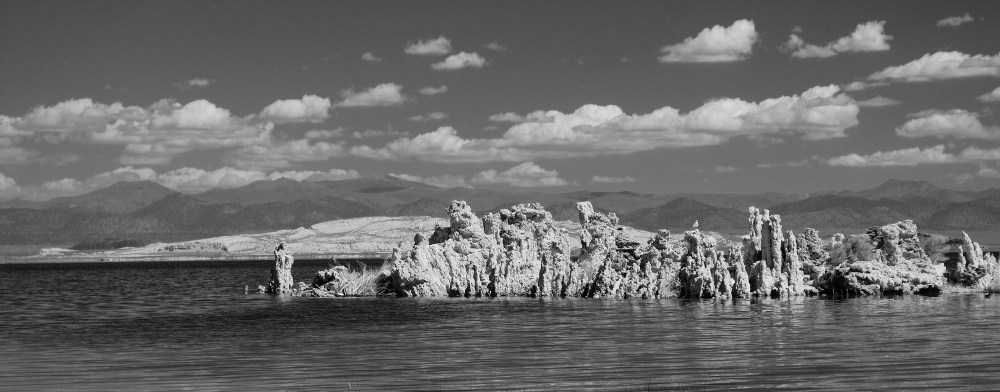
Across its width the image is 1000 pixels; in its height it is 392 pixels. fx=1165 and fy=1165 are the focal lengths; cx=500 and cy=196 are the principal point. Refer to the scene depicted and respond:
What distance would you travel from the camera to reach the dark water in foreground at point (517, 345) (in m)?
28.4

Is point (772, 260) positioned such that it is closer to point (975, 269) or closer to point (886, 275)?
point (886, 275)

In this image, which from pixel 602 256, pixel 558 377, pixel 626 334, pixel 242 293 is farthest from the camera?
pixel 242 293

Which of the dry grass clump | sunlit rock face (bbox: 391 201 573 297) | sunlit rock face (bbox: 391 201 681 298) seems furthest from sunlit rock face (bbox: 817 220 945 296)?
the dry grass clump

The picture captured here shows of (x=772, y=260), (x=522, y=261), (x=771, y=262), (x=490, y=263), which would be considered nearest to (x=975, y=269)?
(x=771, y=262)

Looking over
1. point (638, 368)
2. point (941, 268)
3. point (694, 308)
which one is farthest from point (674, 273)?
point (638, 368)

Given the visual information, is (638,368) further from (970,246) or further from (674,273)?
(970,246)

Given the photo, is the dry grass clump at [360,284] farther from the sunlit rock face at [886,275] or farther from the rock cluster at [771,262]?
the sunlit rock face at [886,275]

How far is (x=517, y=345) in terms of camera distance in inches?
1417

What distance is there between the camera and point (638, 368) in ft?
98.8

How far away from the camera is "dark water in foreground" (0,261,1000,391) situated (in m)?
28.4

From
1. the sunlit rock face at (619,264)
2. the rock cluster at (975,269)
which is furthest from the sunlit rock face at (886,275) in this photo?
the sunlit rock face at (619,264)

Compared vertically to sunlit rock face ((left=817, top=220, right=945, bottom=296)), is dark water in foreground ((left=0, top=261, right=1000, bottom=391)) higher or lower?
lower

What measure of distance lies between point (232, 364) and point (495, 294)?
94.4ft

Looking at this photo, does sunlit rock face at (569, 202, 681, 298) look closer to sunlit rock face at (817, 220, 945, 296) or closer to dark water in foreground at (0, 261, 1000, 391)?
dark water in foreground at (0, 261, 1000, 391)
